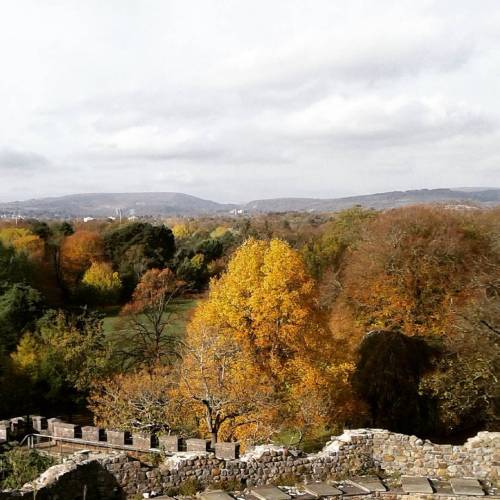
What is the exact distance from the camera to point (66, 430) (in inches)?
615

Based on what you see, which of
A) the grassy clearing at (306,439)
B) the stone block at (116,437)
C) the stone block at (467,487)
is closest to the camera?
the stone block at (467,487)

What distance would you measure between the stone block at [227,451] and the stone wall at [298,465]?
24cm

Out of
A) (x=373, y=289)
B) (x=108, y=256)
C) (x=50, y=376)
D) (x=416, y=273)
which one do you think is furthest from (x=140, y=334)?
(x=108, y=256)

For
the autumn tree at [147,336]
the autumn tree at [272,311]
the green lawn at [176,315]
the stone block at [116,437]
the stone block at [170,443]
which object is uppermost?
the autumn tree at [272,311]

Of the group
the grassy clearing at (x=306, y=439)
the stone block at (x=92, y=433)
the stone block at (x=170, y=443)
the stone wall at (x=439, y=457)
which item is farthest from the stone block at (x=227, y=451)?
the grassy clearing at (x=306, y=439)

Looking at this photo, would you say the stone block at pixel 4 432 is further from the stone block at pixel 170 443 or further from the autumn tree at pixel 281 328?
the autumn tree at pixel 281 328

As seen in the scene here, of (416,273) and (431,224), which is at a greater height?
(431,224)

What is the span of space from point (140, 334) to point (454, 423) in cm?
1737

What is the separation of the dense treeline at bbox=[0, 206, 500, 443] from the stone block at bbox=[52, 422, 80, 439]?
2523 millimetres

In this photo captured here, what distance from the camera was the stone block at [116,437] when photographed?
14.5m

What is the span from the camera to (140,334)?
3120 cm

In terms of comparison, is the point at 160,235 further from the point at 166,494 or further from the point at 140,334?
the point at 166,494

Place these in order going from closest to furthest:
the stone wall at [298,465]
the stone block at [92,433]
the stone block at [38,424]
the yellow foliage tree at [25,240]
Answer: the stone wall at [298,465], the stone block at [92,433], the stone block at [38,424], the yellow foliage tree at [25,240]

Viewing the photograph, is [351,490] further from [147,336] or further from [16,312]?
[16,312]
